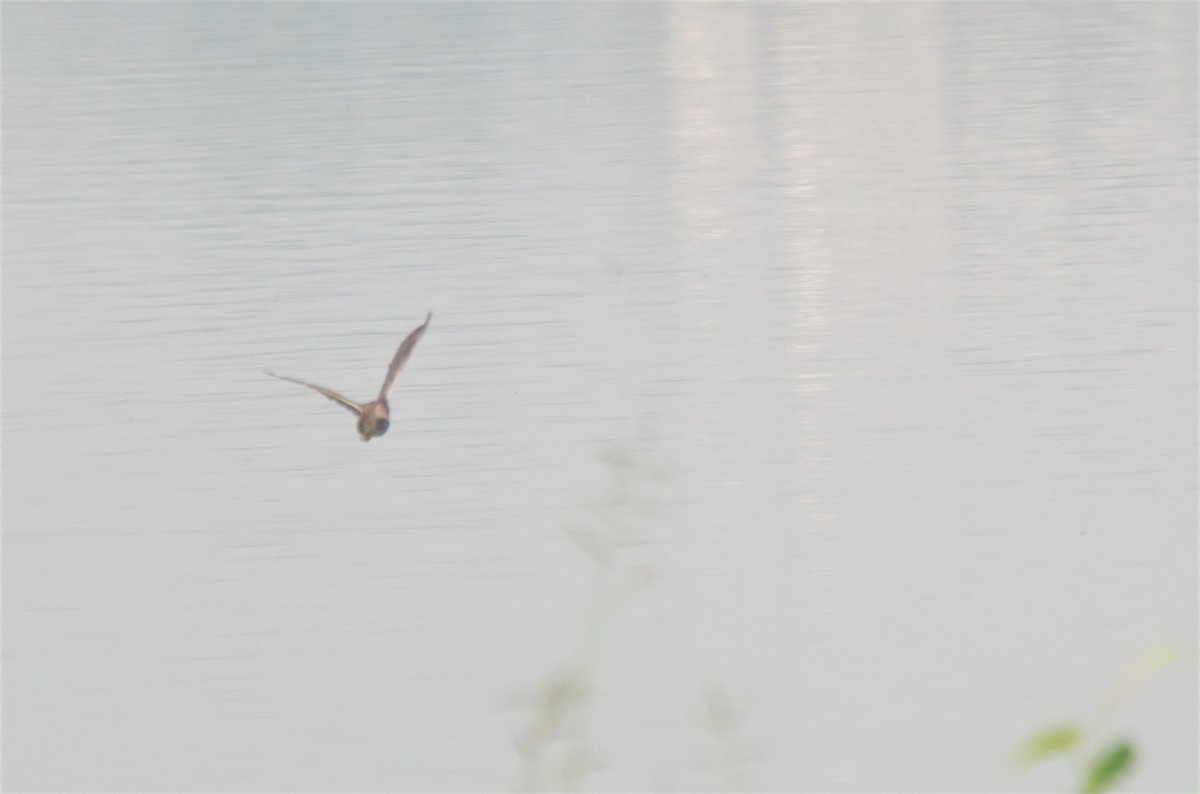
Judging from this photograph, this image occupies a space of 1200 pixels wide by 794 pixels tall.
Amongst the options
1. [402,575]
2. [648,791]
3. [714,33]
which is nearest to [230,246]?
[402,575]

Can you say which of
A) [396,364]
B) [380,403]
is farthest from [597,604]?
[380,403]

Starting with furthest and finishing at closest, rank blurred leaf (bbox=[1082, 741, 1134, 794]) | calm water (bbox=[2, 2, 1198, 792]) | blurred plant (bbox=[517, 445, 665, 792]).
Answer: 1. calm water (bbox=[2, 2, 1198, 792])
2. blurred plant (bbox=[517, 445, 665, 792])
3. blurred leaf (bbox=[1082, 741, 1134, 794])

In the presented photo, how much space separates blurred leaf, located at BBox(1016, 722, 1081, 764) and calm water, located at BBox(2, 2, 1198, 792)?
0.33m

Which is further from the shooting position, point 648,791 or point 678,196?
point 678,196

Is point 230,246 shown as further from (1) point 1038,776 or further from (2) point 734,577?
(1) point 1038,776

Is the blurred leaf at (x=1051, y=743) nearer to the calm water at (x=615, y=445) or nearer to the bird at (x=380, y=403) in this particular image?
the calm water at (x=615, y=445)

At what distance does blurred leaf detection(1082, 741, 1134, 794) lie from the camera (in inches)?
25.1

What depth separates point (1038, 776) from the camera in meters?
3.50

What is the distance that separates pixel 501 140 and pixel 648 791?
8.36 m

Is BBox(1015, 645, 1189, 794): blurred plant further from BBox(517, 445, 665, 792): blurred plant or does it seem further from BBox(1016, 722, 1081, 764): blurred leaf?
BBox(517, 445, 665, 792): blurred plant

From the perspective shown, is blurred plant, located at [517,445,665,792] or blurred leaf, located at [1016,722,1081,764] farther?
blurred plant, located at [517,445,665,792]

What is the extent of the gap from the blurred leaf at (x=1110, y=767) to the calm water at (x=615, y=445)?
346 mm

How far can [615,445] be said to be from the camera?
56.7 inches

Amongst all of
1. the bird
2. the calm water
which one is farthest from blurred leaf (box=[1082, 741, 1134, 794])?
the bird
